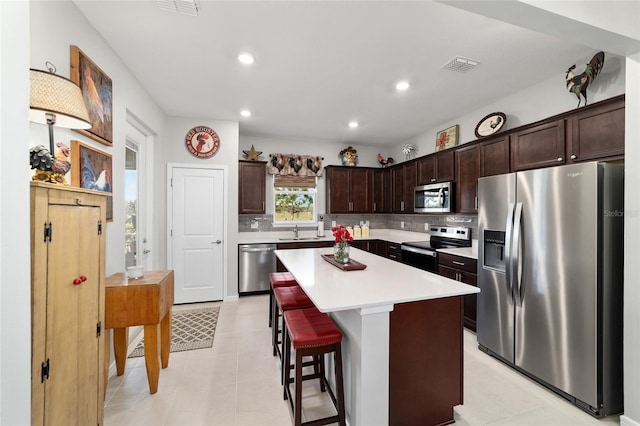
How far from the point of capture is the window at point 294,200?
5.16m

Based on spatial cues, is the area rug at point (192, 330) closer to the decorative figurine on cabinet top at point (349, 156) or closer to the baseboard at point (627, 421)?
the baseboard at point (627, 421)

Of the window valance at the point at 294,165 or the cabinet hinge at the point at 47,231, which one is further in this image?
the window valance at the point at 294,165

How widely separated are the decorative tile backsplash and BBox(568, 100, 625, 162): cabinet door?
1.56 metres

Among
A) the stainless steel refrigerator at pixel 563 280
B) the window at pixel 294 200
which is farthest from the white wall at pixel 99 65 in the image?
the stainless steel refrigerator at pixel 563 280

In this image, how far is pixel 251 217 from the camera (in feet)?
16.3

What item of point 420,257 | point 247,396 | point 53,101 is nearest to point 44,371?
point 53,101

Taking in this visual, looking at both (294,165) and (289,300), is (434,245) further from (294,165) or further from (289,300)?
(294,165)

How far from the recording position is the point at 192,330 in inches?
125

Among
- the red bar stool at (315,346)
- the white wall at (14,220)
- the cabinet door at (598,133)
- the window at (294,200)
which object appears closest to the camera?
the white wall at (14,220)

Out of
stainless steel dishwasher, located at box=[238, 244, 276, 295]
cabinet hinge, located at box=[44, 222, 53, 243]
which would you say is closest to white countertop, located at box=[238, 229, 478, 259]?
stainless steel dishwasher, located at box=[238, 244, 276, 295]

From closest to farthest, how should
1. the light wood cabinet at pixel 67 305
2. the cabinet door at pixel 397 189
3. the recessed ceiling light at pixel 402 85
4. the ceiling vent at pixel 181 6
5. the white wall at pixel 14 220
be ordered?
the white wall at pixel 14 220 < the light wood cabinet at pixel 67 305 < the ceiling vent at pixel 181 6 < the recessed ceiling light at pixel 402 85 < the cabinet door at pixel 397 189

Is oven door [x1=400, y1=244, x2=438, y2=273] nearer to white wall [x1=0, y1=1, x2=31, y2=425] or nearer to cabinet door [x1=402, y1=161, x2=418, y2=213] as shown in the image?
cabinet door [x1=402, y1=161, x2=418, y2=213]

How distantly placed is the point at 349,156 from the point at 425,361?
415 cm

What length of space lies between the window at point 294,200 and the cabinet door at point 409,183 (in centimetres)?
171
